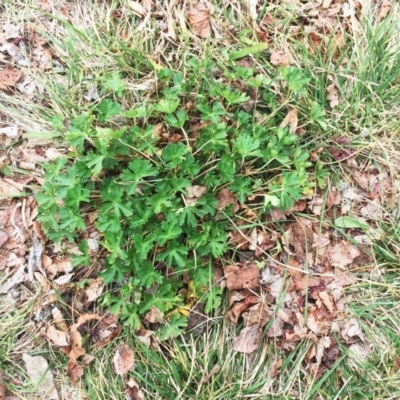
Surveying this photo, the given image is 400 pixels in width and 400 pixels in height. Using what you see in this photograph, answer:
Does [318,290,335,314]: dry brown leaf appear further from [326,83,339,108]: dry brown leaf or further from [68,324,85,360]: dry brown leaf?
[68,324,85,360]: dry brown leaf

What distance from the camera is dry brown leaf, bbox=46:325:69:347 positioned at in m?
2.55

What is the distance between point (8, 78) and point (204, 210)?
1.43 m

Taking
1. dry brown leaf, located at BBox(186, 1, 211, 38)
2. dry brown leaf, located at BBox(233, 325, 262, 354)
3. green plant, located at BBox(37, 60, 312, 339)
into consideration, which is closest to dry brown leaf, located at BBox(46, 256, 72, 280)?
green plant, located at BBox(37, 60, 312, 339)

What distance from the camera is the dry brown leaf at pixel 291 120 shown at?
267cm

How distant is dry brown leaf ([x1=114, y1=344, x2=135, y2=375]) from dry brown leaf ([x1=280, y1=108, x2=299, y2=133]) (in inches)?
56.0

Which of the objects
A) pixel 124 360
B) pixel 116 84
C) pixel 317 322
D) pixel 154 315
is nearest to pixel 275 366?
pixel 317 322

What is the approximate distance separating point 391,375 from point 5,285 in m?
2.05

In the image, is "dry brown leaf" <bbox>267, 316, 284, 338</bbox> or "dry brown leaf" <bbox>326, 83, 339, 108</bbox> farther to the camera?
"dry brown leaf" <bbox>326, 83, 339, 108</bbox>

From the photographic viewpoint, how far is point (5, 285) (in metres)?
2.70

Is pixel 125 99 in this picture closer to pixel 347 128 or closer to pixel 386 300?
pixel 347 128

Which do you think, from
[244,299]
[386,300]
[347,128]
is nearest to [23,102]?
[244,299]

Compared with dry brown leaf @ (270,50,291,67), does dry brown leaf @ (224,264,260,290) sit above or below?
below

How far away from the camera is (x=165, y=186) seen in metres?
2.50

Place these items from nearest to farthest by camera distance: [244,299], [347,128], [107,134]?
[107,134]
[244,299]
[347,128]
